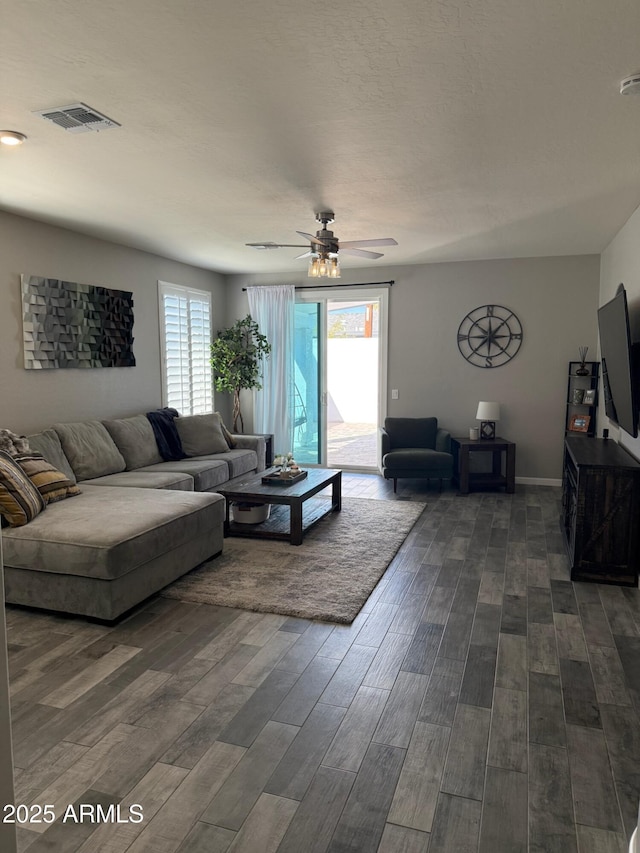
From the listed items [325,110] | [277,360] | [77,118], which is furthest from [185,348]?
[325,110]

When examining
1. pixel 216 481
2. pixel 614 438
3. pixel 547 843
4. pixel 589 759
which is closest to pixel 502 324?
pixel 614 438

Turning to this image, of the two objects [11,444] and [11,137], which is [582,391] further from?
[11,137]

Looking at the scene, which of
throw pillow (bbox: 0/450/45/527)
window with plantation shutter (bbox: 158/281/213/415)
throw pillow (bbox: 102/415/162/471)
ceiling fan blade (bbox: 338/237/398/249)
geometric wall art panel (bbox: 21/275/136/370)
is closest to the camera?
throw pillow (bbox: 0/450/45/527)

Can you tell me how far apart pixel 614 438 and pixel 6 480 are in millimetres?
4813

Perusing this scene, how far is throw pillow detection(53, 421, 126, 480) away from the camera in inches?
185

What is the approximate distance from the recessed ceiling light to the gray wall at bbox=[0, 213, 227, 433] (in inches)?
66.0

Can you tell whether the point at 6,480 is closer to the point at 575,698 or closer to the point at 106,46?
the point at 106,46

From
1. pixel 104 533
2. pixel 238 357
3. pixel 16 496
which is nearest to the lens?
pixel 104 533

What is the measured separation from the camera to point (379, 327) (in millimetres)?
7133

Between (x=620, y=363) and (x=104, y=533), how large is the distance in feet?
11.2

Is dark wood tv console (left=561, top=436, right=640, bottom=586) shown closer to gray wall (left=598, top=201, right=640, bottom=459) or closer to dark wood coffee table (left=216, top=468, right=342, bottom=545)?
gray wall (left=598, top=201, right=640, bottom=459)

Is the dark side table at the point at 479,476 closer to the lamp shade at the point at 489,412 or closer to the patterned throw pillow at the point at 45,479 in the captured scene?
the lamp shade at the point at 489,412

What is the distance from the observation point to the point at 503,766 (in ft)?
6.61

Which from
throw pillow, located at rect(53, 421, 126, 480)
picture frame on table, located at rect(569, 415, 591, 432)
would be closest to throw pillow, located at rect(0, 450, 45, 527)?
throw pillow, located at rect(53, 421, 126, 480)
